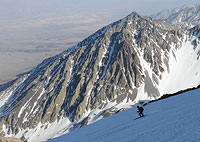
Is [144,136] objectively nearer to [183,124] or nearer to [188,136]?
[183,124]

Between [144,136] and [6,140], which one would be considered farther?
[6,140]

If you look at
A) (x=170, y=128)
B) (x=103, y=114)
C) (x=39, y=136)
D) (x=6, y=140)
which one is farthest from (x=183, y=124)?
(x=39, y=136)

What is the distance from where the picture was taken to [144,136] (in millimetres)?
15555

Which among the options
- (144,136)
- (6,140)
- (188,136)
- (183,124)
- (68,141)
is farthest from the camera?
(6,140)

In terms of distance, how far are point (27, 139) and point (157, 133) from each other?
676 ft

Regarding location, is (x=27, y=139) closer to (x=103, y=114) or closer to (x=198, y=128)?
(x=103, y=114)

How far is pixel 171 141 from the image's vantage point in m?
12.0

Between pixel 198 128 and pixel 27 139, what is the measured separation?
209 m

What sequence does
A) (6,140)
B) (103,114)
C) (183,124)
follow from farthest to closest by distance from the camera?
(103,114)
(6,140)
(183,124)

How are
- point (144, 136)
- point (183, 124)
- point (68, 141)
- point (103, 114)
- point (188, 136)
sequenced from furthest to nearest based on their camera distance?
point (103, 114) → point (68, 141) → point (144, 136) → point (183, 124) → point (188, 136)

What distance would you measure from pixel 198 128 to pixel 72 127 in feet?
618

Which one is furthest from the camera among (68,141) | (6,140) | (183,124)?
(6,140)

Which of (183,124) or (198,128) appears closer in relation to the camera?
(198,128)

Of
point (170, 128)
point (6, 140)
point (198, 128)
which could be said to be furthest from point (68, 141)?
point (6, 140)
